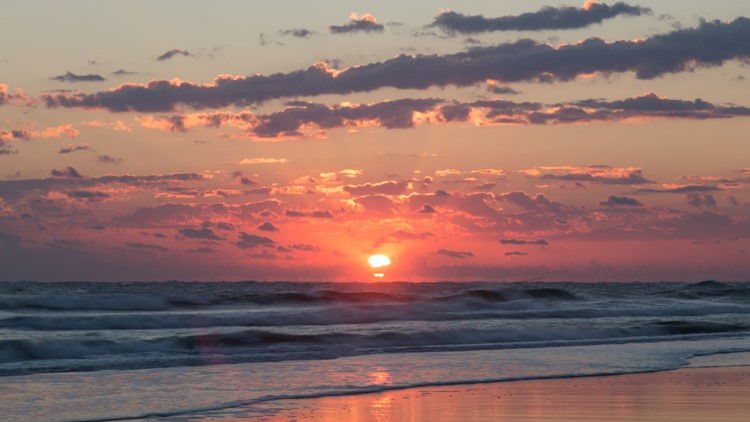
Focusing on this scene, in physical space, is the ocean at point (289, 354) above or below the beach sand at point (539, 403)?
above

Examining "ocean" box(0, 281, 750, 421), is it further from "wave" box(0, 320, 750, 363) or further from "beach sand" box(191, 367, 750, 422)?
"beach sand" box(191, 367, 750, 422)

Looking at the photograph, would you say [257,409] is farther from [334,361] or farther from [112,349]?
[112,349]

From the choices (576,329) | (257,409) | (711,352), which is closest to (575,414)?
(257,409)

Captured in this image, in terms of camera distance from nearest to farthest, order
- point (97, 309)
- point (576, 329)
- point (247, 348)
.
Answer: point (247, 348), point (576, 329), point (97, 309)

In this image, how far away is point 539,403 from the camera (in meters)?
15.0

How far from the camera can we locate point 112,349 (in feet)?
77.4

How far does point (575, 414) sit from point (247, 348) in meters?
12.9

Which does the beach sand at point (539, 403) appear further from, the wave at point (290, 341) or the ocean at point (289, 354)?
the wave at point (290, 341)

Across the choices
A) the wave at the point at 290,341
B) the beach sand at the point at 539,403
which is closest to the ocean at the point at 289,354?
A: the wave at the point at 290,341

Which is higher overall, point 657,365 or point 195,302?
point 195,302

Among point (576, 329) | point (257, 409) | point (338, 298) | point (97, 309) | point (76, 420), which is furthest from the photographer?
point (338, 298)

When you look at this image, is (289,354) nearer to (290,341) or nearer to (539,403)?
(290,341)

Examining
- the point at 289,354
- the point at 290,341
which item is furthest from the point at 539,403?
the point at 290,341

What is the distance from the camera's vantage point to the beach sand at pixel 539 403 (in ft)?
44.8
